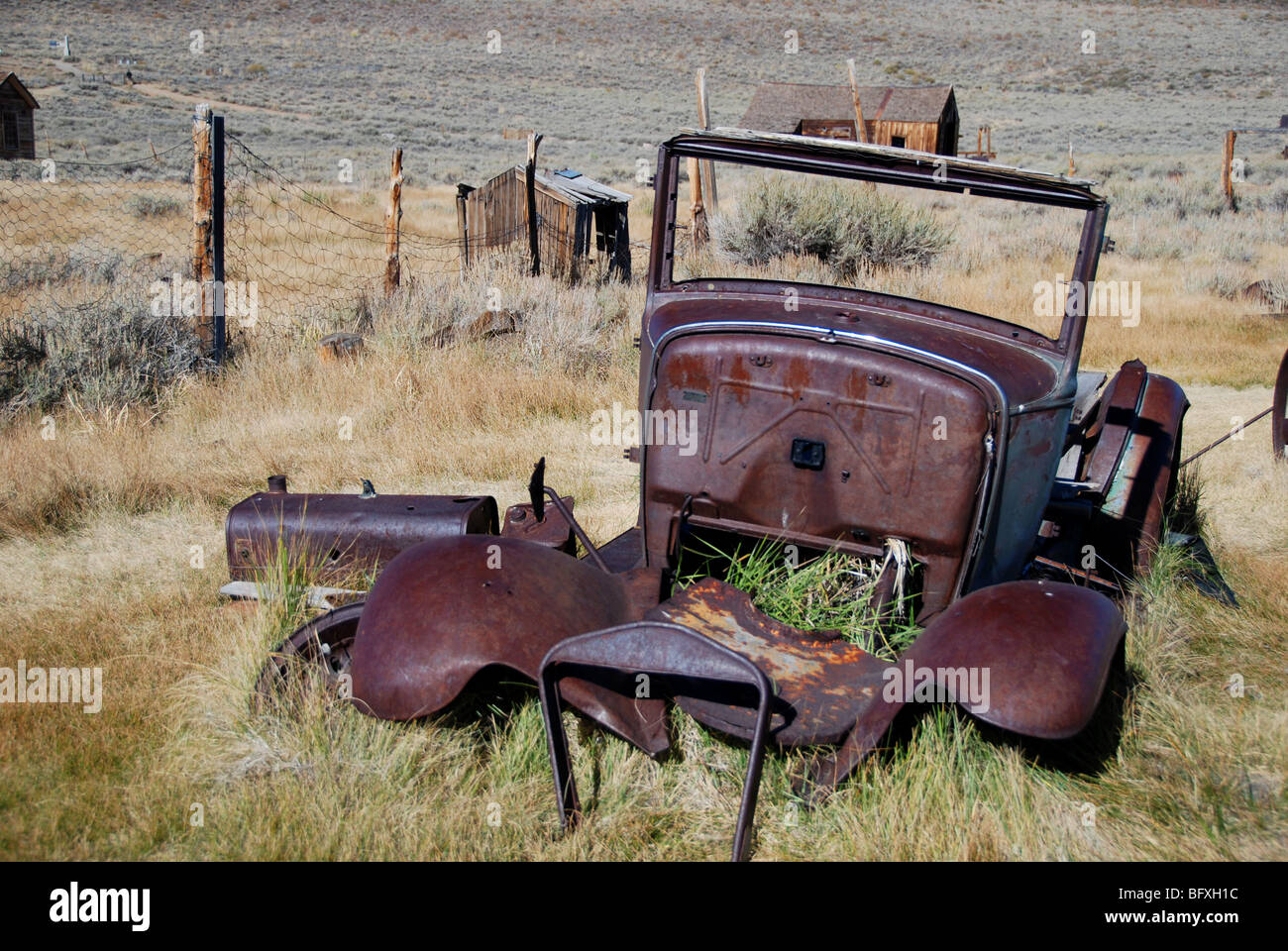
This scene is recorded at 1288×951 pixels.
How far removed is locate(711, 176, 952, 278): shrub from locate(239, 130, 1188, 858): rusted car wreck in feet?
27.7

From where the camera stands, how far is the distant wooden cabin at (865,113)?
25953 millimetres

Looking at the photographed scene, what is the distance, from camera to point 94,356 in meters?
7.07

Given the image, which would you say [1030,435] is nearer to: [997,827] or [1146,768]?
[1146,768]

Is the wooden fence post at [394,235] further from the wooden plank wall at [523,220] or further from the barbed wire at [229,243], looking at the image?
the wooden plank wall at [523,220]

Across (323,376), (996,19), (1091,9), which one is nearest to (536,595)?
(323,376)

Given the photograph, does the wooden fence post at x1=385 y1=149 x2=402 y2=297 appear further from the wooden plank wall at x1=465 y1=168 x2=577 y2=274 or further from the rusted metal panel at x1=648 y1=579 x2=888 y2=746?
the rusted metal panel at x1=648 y1=579 x2=888 y2=746

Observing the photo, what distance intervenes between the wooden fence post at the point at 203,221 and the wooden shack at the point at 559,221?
15.1ft

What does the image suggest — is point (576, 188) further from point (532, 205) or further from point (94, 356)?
point (94, 356)

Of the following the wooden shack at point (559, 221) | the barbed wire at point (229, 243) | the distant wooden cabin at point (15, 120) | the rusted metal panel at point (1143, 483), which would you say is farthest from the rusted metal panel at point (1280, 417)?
the distant wooden cabin at point (15, 120)

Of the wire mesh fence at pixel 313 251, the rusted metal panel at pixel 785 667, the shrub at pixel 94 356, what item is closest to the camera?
the rusted metal panel at pixel 785 667

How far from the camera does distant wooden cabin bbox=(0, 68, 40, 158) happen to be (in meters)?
24.8

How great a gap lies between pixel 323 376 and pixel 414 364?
69 centimetres

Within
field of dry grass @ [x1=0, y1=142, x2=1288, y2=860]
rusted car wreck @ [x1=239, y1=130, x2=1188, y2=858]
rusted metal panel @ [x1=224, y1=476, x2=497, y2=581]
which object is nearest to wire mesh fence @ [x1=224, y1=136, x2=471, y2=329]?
field of dry grass @ [x1=0, y1=142, x2=1288, y2=860]
